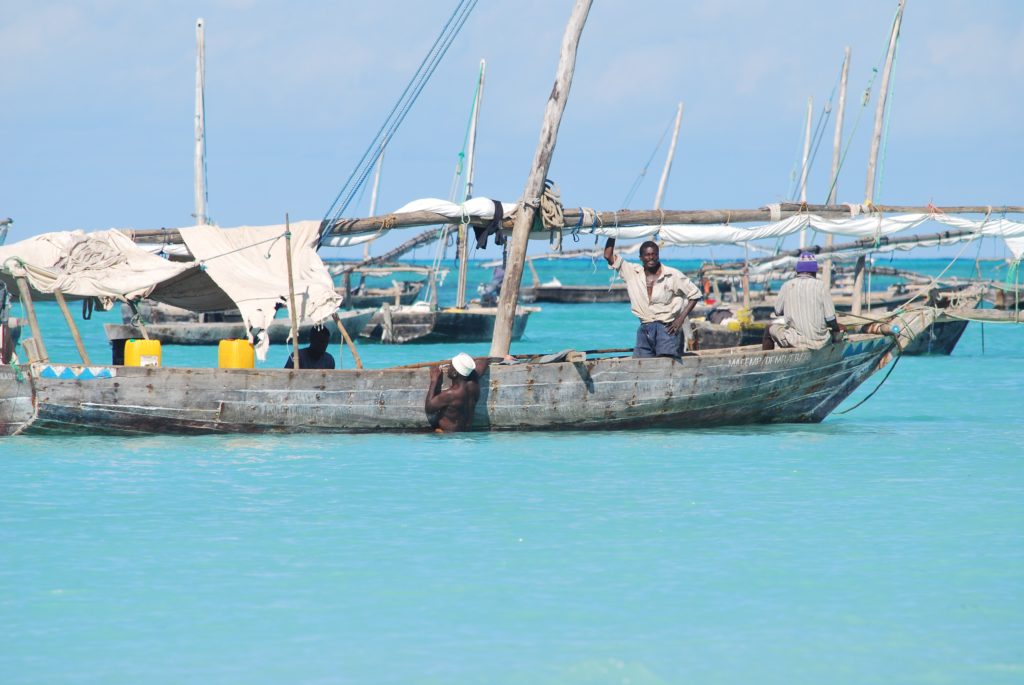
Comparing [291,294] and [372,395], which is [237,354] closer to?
[291,294]

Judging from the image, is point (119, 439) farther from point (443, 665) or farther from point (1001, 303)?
point (1001, 303)

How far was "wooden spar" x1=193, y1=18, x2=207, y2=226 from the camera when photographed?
90.5 ft

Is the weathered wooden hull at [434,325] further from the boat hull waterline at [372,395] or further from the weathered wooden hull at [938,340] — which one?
the boat hull waterline at [372,395]

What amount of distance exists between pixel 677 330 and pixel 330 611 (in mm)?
6256

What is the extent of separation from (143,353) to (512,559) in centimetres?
576

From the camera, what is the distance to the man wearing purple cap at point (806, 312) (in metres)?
12.8

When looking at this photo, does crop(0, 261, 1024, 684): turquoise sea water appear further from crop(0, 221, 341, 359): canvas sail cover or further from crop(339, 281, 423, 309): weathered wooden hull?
crop(339, 281, 423, 309): weathered wooden hull

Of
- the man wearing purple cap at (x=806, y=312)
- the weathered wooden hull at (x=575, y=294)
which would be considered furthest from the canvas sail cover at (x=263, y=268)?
the weathered wooden hull at (x=575, y=294)

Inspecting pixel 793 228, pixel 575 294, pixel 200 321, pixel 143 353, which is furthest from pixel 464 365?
pixel 575 294

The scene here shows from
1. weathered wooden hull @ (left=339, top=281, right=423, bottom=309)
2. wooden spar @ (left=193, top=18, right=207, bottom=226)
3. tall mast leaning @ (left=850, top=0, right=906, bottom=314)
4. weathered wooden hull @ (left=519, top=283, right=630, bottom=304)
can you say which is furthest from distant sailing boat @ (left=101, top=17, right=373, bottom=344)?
weathered wooden hull @ (left=519, top=283, right=630, bottom=304)

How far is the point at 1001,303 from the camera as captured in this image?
29062 millimetres

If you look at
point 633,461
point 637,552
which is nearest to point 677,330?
point 633,461

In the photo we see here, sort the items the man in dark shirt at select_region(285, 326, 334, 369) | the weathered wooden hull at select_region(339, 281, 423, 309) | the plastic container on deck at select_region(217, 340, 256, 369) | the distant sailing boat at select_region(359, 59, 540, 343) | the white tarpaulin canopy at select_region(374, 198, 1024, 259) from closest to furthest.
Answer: the plastic container on deck at select_region(217, 340, 256, 369) → the man in dark shirt at select_region(285, 326, 334, 369) → the white tarpaulin canopy at select_region(374, 198, 1024, 259) → the distant sailing boat at select_region(359, 59, 540, 343) → the weathered wooden hull at select_region(339, 281, 423, 309)

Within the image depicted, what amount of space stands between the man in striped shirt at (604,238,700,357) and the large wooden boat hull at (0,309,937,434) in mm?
243
